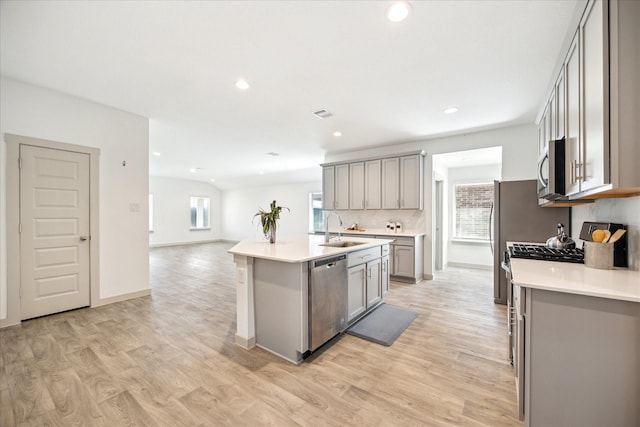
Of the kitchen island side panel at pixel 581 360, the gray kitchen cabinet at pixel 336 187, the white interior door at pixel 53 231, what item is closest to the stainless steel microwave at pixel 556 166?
the kitchen island side panel at pixel 581 360

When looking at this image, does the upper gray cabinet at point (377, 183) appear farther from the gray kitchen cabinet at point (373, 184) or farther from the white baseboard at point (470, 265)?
the white baseboard at point (470, 265)

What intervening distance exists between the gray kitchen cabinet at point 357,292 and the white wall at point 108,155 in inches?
126

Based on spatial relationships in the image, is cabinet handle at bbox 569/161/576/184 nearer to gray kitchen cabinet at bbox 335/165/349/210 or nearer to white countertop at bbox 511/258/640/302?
white countertop at bbox 511/258/640/302

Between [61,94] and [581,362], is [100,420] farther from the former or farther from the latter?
[61,94]

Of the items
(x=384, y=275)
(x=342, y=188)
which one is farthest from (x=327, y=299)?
(x=342, y=188)

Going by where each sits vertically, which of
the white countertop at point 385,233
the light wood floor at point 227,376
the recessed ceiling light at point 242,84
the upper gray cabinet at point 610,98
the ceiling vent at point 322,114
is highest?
the recessed ceiling light at point 242,84

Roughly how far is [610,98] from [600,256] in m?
1.02

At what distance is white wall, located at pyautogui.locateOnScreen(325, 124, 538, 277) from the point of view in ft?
13.7

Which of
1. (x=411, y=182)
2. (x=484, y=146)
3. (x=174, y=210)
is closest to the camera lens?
(x=484, y=146)

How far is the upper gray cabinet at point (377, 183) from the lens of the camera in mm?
4996

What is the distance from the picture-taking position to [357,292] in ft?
9.83

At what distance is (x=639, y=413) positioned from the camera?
1.19 metres

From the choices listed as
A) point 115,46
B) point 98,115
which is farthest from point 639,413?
point 98,115

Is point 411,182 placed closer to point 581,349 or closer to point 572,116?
point 572,116
